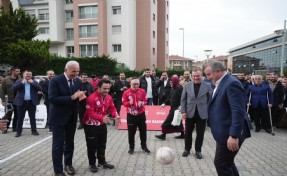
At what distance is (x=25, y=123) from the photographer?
9.88 meters

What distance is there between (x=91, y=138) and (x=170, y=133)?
3849mm

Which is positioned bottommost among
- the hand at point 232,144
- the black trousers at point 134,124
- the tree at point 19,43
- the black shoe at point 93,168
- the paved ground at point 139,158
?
the paved ground at point 139,158

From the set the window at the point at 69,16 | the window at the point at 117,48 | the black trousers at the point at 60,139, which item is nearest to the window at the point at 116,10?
the window at the point at 117,48

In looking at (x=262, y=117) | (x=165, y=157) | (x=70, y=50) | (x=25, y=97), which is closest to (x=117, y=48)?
(x=70, y=50)

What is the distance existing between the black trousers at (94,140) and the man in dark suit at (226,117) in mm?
2339

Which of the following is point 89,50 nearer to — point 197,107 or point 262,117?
point 262,117

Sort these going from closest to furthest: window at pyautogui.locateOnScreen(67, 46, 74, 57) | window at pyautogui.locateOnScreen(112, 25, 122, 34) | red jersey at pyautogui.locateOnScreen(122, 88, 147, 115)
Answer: red jersey at pyautogui.locateOnScreen(122, 88, 147, 115) < window at pyautogui.locateOnScreen(112, 25, 122, 34) < window at pyautogui.locateOnScreen(67, 46, 74, 57)

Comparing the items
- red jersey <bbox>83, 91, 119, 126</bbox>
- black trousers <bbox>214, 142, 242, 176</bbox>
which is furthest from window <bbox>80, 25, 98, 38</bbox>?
black trousers <bbox>214, 142, 242, 176</bbox>

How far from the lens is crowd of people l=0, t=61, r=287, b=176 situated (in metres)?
3.57

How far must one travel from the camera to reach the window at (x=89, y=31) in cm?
3956

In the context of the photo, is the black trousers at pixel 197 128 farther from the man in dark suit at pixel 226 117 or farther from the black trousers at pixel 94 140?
the man in dark suit at pixel 226 117

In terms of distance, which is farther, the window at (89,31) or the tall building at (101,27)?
the window at (89,31)

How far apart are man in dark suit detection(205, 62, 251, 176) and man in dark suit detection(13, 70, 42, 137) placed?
648 centimetres

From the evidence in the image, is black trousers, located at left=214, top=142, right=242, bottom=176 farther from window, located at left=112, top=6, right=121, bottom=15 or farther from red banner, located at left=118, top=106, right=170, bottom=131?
window, located at left=112, top=6, right=121, bottom=15
